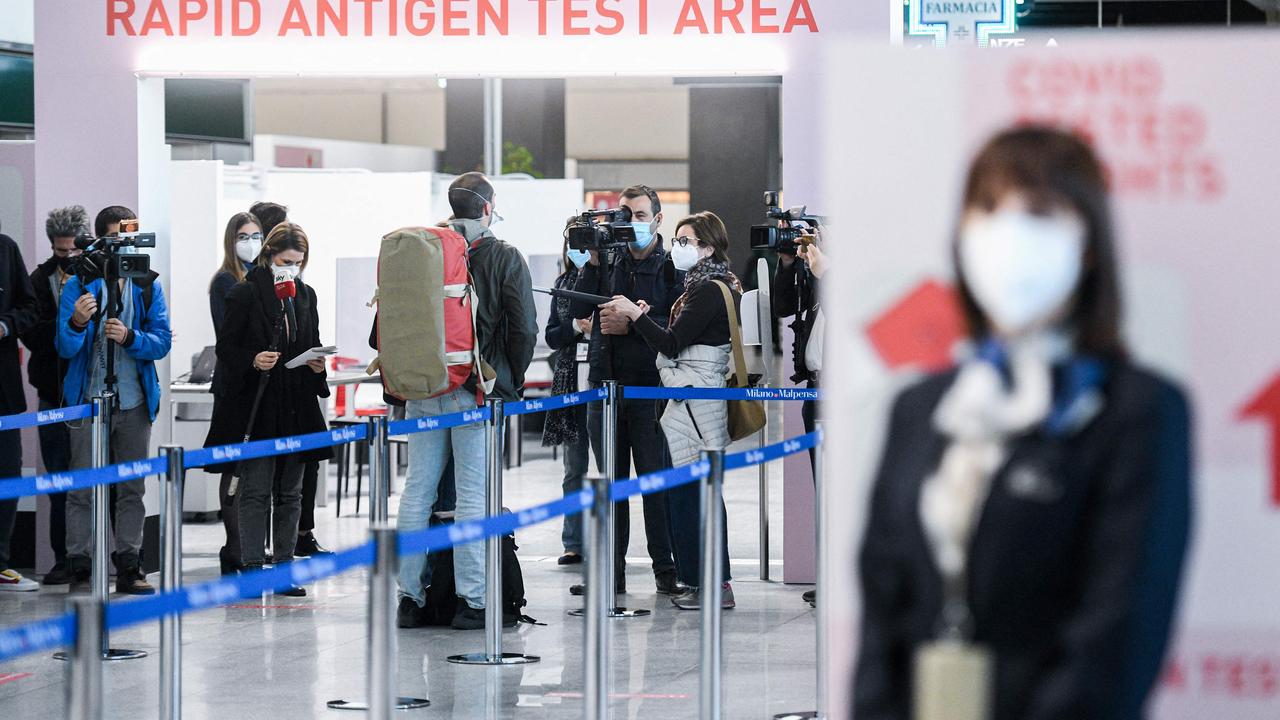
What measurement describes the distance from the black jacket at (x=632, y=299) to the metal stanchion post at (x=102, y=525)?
6.76 feet

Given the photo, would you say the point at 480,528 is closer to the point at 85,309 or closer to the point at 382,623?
the point at 382,623

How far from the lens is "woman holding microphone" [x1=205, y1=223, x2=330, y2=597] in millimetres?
7527

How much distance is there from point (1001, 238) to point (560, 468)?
10.2m

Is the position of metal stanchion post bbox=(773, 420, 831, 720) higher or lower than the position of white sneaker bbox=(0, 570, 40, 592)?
higher

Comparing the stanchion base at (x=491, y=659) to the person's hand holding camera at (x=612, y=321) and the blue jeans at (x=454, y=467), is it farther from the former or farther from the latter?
the person's hand holding camera at (x=612, y=321)

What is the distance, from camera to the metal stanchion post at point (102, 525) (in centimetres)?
600

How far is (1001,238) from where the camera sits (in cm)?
262

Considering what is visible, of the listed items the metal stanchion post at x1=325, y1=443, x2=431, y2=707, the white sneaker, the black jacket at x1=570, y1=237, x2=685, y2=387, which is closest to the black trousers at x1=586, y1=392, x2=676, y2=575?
the black jacket at x1=570, y1=237, x2=685, y2=387

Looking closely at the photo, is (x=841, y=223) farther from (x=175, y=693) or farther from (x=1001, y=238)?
(x=175, y=693)

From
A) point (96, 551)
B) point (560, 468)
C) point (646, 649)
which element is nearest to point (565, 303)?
point (646, 649)

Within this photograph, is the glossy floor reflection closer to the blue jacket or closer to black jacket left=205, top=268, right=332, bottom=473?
black jacket left=205, top=268, right=332, bottom=473

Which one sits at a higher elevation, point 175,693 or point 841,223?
point 841,223

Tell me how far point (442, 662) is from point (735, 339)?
1.86 metres

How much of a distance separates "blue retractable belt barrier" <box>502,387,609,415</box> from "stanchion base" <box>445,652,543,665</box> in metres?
0.92
